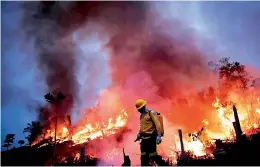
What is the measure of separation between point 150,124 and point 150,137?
423 mm

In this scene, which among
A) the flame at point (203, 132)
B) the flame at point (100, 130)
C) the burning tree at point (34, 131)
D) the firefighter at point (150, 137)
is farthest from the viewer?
the burning tree at point (34, 131)

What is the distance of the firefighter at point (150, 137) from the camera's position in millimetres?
7520

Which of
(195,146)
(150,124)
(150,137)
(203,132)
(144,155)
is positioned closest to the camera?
(144,155)

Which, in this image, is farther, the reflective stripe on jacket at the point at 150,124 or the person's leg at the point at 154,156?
the reflective stripe on jacket at the point at 150,124

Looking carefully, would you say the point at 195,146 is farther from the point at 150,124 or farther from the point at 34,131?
the point at 34,131

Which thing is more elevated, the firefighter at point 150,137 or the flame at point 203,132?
the flame at point 203,132

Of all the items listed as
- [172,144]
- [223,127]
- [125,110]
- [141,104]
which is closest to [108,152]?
[172,144]

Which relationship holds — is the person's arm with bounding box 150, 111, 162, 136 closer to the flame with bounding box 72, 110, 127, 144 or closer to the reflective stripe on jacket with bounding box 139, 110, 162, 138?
the reflective stripe on jacket with bounding box 139, 110, 162, 138

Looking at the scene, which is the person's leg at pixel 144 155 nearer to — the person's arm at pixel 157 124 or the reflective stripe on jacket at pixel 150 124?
the reflective stripe on jacket at pixel 150 124

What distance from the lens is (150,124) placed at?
7.93 meters

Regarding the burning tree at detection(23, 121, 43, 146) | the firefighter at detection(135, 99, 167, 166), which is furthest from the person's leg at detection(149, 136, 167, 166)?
the burning tree at detection(23, 121, 43, 146)

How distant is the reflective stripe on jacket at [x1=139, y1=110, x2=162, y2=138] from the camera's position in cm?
765

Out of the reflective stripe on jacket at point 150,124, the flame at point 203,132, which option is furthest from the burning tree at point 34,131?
the reflective stripe on jacket at point 150,124

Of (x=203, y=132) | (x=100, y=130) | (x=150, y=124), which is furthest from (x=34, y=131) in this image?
(x=150, y=124)
